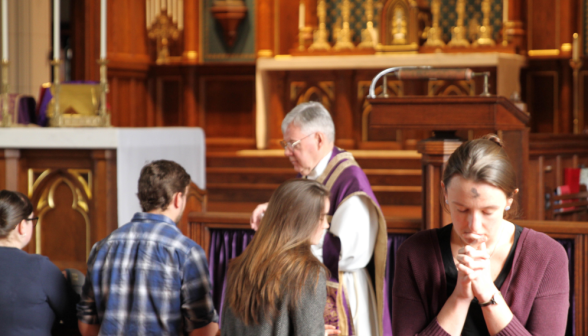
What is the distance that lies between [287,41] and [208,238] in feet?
19.7

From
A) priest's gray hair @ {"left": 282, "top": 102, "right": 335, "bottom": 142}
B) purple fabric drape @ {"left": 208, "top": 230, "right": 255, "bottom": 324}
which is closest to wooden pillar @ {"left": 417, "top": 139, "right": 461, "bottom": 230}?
priest's gray hair @ {"left": 282, "top": 102, "right": 335, "bottom": 142}

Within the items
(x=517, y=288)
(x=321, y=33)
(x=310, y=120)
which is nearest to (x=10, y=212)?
(x=310, y=120)

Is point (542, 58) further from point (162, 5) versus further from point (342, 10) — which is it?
point (162, 5)

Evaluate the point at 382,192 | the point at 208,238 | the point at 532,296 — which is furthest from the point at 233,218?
the point at 382,192

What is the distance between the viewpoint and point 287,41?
9.55m

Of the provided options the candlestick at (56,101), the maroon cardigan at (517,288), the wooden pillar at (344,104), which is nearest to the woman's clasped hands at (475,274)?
the maroon cardigan at (517,288)

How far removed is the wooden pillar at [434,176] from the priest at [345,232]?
33 centimetres

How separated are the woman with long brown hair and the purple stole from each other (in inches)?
37.0

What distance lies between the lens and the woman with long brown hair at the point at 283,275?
2.12 m

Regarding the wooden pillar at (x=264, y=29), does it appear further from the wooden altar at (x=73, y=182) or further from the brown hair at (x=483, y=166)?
the brown hair at (x=483, y=166)

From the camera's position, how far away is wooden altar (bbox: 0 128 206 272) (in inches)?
156

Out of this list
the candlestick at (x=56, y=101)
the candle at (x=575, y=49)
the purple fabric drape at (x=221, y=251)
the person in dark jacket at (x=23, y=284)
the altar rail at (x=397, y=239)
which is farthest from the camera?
the candle at (x=575, y=49)

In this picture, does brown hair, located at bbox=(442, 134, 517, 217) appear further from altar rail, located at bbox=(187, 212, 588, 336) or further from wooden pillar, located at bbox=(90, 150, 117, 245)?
wooden pillar, located at bbox=(90, 150, 117, 245)

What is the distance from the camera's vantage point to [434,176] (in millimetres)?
3443
